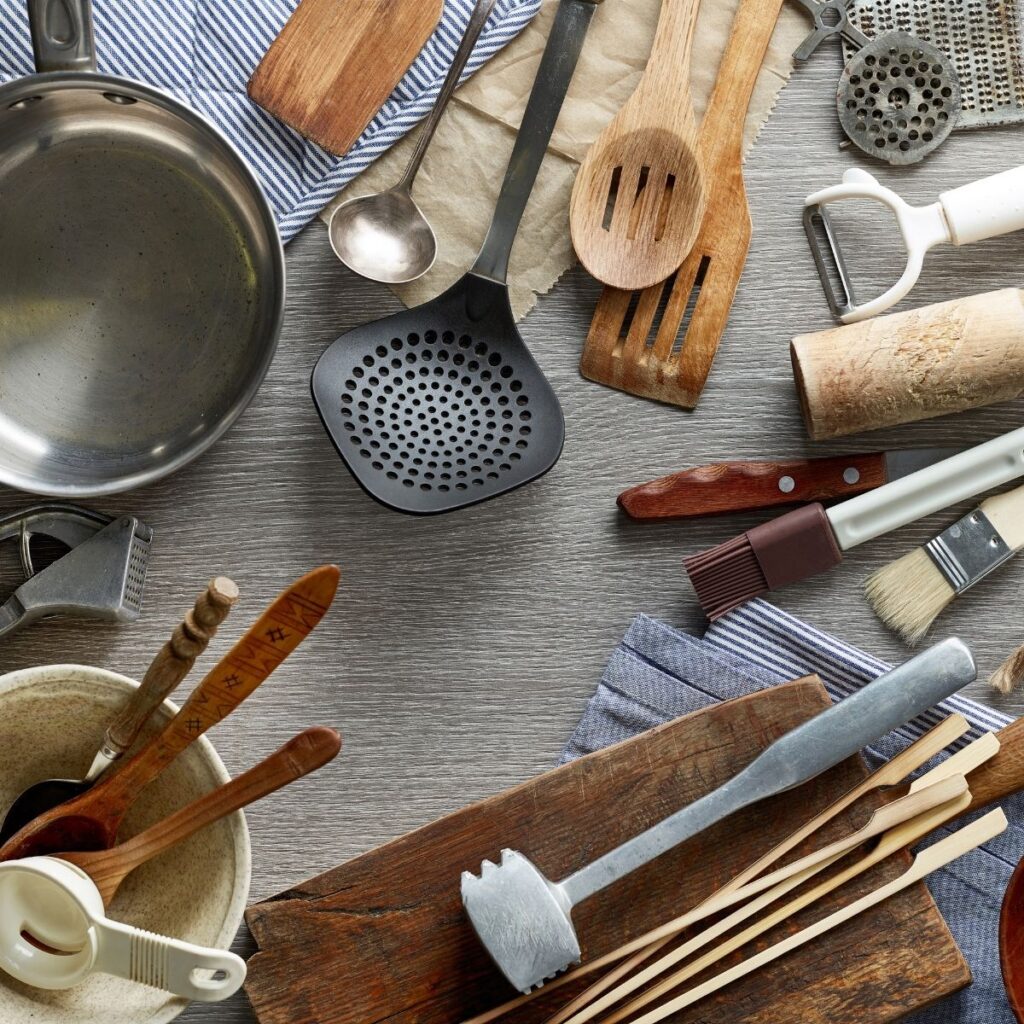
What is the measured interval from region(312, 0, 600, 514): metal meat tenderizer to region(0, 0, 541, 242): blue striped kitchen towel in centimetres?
7

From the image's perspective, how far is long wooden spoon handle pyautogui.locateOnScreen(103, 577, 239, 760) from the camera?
59 cm

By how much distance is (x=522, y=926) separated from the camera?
70cm

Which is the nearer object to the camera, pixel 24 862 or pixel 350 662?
pixel 24 862

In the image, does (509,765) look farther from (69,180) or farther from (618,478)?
(69,180)

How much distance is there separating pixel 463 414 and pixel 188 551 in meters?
0.20

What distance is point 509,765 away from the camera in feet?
2.63

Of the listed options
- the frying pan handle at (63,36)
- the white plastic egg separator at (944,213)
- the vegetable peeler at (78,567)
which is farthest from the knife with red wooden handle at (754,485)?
the frying pan handle at (63,36)

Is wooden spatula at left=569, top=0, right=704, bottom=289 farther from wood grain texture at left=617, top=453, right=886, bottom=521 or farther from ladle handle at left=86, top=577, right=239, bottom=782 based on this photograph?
ladle handle at left=86, top=577, right=239, bottom=782

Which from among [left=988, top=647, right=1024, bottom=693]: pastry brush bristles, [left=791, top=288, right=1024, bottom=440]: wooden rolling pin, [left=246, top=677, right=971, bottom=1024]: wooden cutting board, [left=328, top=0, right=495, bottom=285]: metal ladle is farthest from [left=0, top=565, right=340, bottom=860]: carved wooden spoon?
[left=988, top=647, right=1024, bottom=693]: pastry brush bristles

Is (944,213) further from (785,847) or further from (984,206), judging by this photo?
(785,847)

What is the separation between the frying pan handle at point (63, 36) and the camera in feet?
2.21

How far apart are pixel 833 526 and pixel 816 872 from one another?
0.72 feet

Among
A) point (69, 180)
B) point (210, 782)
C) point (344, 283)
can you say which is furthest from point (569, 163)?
point (210, 782)

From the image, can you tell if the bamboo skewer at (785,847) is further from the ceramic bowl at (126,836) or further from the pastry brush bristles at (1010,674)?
the ceramic bowl at (126,836)
